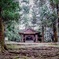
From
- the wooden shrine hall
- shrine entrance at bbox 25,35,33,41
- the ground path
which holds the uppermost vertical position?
the ground path

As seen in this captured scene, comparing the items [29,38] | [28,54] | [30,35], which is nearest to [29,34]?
[30,35]

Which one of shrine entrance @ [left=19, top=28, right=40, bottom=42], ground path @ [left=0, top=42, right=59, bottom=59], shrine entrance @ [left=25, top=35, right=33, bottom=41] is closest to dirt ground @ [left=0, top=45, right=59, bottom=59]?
ground path @ [left=0, top=42, right=59, bottom=59]

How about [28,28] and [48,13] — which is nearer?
[48,13]

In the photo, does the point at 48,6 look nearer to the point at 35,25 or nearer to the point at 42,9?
the point at 42,9

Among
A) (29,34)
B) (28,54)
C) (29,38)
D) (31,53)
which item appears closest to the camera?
(28,54)

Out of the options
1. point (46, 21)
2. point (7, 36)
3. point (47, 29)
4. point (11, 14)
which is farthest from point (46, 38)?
point (11, 14)

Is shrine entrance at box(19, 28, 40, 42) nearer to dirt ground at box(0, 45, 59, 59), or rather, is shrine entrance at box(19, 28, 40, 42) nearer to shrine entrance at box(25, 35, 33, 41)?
shrine entrance at box(25, 35, 33, 41)

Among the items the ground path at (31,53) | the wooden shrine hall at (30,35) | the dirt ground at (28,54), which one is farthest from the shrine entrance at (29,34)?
the dirt ground at (28,54)

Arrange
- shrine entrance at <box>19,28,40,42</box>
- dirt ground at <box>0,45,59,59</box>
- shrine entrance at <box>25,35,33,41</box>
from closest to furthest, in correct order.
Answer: dirt ground at <box>0,45,59,59</box>, shrine entrance at <box>19,28,40,42</box>, shrine entrance at <box>25,35,33,41</box>

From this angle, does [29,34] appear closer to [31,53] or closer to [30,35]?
[30,35]

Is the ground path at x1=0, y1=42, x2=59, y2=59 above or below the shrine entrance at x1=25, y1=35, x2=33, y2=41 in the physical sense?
above

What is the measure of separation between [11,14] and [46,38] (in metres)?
10.3

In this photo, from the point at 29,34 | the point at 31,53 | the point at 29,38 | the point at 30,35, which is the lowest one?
the point at 29,38

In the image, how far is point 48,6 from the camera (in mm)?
19062
